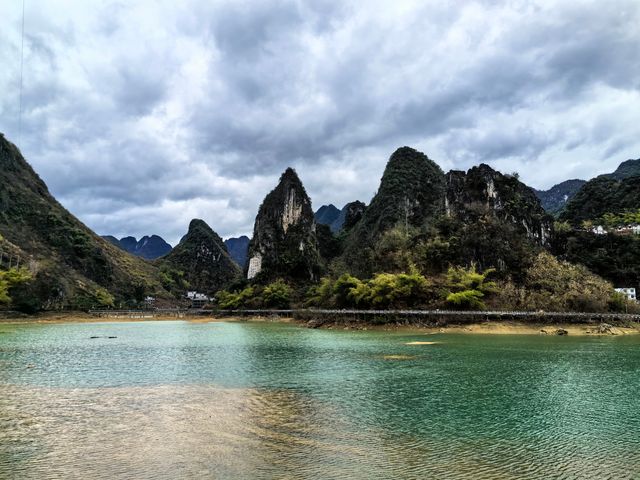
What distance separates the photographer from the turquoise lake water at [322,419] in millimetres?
9047

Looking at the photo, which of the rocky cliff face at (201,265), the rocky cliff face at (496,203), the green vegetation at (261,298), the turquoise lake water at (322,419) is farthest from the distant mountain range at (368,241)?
the turquoise lake water at (322,419)

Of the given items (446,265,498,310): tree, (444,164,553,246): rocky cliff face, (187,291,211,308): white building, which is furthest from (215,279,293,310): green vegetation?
(446,265,498,310): tree

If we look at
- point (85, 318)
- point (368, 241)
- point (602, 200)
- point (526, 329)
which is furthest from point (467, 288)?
point (602, 200)

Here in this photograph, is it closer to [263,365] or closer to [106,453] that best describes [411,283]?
[263,365]

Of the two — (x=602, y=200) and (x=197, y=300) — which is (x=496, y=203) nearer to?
(x=602, y=200)

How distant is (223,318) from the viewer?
91.7 meters

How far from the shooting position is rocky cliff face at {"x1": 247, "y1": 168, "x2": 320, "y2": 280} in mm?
106375

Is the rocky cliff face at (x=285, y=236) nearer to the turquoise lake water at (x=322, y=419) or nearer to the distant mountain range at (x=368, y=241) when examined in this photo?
the distant mountain range at (x=368, y=241)

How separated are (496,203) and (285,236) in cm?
5895

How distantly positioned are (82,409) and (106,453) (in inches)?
189

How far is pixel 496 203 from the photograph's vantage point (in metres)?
71.6

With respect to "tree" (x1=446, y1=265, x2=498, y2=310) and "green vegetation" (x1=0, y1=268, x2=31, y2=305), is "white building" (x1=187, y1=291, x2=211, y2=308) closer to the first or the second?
"green vegetation" (x1=0, y1=268, x2=31, y2=305)

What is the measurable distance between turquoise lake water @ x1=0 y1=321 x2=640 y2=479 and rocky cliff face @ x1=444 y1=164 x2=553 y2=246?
48053 millimetres

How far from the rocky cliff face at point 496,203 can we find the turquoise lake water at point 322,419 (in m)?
48.1
